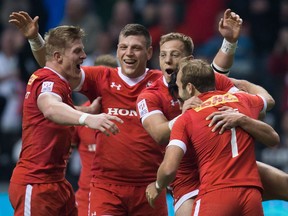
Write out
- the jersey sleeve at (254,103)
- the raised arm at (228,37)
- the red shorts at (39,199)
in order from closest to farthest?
the jersey sleeve at (254,103)
the red shorts at (39,199)
the raised arm at (228,37)

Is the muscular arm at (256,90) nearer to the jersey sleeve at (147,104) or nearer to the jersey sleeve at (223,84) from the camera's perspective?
the jersey sleeve at (223,84)

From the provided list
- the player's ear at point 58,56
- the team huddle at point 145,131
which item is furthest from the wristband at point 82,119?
the player's ear at point 58,56

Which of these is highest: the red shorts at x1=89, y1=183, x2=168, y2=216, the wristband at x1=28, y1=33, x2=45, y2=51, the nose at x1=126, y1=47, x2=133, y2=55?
the wristband at x1=28, y1=33, x2=45, y2=51

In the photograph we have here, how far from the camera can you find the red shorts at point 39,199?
7.54 meters

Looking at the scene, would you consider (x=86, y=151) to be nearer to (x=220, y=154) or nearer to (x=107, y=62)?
(x=107, y=62)

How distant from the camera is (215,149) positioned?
22.7 feet

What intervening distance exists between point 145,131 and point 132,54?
733 mm

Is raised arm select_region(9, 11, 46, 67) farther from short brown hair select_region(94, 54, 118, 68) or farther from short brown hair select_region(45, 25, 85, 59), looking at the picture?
short brown hair select_region(94, 54, 118, 68)

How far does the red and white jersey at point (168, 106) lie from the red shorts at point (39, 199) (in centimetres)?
98

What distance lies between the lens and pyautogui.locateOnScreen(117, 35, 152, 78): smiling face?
8250 millimetres

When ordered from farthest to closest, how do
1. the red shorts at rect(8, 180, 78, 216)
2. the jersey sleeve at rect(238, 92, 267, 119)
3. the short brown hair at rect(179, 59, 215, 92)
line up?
the red shorts at rect(8, 180, 78, 216) → the jersey sleeve at rect(238, 92, 267, 119) → the short brown hair at rect(179, 59, 215, 92)

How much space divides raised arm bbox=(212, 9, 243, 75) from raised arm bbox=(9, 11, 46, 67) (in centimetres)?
169

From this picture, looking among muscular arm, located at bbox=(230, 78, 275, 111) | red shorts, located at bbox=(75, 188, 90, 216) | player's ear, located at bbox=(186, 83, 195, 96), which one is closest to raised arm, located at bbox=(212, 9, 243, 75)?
muscular arm, located at bbox=(230, 78, 275, 111)

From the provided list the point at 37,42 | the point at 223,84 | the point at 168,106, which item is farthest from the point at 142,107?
the point at 37,42
